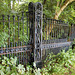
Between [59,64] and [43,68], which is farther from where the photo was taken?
[59,64]

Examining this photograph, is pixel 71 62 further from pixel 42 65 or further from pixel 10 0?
pixel 10 0

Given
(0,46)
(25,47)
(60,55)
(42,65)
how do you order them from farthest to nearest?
(60,55) < (42,65) < (25,47) < (0,46)

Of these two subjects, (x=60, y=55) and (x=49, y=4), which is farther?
(x=49, y=4)

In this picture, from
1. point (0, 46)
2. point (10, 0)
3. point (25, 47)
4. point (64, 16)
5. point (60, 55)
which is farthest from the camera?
point (64, 16)

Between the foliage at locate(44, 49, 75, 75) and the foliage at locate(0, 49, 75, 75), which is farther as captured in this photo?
the foliage at locate(44, 49, 75, 75)

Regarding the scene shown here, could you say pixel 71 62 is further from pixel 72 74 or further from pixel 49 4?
pixel 49 4

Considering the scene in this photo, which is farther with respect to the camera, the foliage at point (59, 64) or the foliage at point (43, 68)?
the foliage at point (59, 64)

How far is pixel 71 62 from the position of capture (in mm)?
4254

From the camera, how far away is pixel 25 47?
3.30 meters

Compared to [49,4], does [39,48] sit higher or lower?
lower

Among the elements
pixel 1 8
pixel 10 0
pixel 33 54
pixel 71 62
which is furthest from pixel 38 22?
pixel 71 62

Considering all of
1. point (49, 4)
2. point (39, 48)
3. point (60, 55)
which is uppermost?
point (49, 4)

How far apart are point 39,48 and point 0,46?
1.60 meters

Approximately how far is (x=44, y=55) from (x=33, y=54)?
3.37ft
